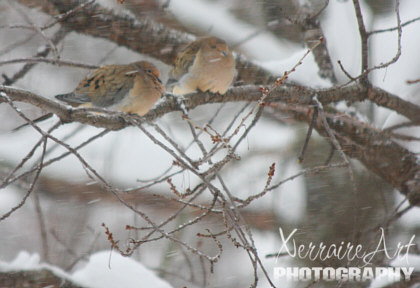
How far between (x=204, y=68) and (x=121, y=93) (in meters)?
0.46

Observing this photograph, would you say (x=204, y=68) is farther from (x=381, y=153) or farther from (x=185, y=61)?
(x=381, y=153)

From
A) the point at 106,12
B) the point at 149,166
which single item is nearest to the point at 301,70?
the point at 106,12

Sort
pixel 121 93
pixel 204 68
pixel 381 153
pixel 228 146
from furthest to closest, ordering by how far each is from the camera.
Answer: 1. pixel 381 153
2. pixel 204 68
3. pixel 121 93
4. pixel 228 146

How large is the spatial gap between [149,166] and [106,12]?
3356mm

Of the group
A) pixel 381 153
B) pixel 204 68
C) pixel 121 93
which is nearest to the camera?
pixel 121 93

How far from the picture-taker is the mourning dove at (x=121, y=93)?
2.50 metres

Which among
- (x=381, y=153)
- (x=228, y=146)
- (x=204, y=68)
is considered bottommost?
(x=228, y=146)

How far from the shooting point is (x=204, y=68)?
2678 mm

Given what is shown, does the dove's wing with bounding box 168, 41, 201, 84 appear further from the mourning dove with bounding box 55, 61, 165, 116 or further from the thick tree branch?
the thick tree branch

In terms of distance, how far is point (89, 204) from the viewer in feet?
17.4

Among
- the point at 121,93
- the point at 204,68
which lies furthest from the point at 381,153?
the point at 121,93

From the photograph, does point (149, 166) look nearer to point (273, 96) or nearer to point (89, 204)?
point (89, 204)

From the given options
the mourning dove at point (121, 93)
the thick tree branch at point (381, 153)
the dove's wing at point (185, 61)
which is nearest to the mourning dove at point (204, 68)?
the dove's wing at point (185, 61)

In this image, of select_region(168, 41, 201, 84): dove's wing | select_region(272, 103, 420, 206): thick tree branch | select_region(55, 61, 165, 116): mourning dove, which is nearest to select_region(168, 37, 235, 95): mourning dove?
select_region(168, 41, 201, 84): dove's wing
